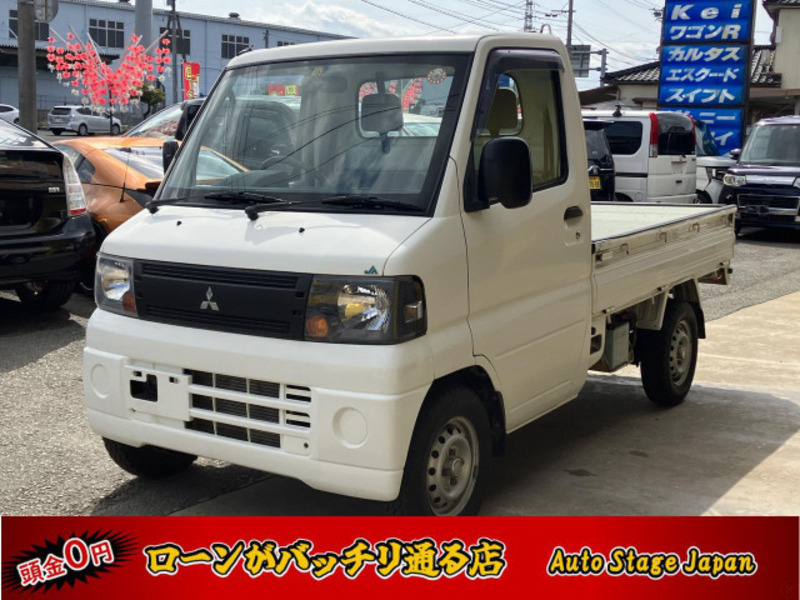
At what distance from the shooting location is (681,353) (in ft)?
21.1

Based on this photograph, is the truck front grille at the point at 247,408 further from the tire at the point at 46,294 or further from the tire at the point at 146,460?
→ the tire at the point at 46,294

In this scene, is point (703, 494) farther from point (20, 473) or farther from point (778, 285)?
point (778, 285)

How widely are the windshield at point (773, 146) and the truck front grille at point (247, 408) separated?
13980mm

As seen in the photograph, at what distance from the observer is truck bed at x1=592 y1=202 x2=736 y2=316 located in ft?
17.2

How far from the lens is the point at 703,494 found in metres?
4.81

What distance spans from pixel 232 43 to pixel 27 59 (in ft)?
191

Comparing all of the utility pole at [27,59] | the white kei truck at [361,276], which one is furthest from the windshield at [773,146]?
the white kei truck at [361,276]

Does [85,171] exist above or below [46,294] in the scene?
above

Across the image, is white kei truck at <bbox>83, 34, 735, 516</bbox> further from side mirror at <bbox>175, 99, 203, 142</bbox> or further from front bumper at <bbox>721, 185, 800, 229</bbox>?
front bumper at <bbox>721, 185, 800, 229</bbox>

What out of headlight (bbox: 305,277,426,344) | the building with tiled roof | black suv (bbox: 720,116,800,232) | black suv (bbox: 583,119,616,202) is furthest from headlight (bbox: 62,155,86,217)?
the building with tiled roof

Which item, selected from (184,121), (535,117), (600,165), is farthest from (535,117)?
(600,165)

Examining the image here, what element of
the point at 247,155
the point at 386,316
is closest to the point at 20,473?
the point at 247,155

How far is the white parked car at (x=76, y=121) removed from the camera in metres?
45.2

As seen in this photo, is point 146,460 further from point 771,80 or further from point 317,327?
point 771,80
